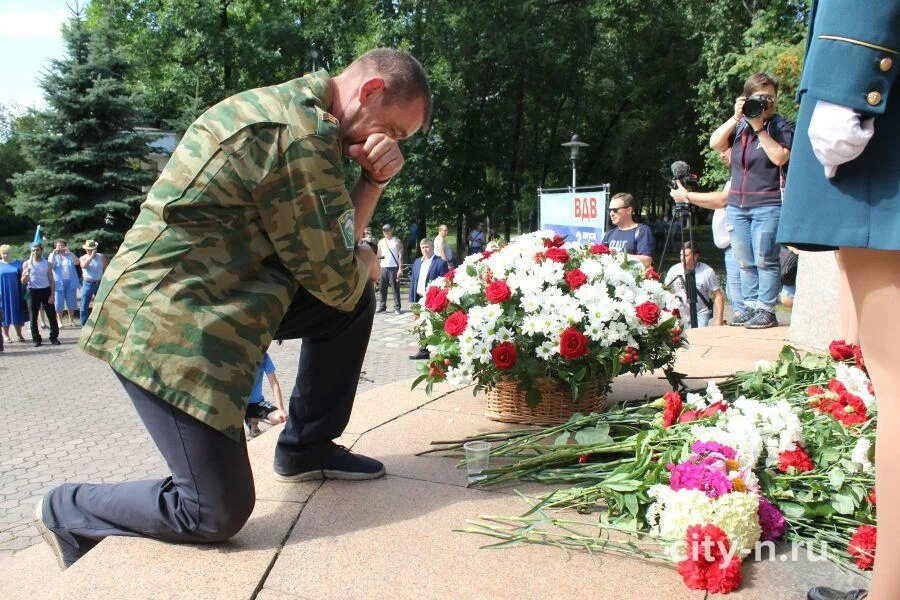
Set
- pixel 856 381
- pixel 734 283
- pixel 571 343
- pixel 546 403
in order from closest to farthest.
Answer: pixel 856 381, pixel 571 343, pixel 546 403, pixel 734 283

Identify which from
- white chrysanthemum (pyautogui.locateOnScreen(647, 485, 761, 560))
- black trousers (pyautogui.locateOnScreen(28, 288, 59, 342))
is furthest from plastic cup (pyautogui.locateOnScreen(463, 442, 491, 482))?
black trousers (pyautogui.locateOnScreen(28, 288, 59, 342))

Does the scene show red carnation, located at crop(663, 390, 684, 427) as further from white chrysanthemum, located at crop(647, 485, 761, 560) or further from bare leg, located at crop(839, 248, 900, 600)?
bare leg, located at crop(839, 248, 900, 600)

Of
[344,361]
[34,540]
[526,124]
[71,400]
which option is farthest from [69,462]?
[526,124]

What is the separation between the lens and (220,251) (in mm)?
2152

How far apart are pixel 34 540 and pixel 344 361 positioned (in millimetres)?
2925

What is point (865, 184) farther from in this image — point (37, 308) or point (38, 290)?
point (37, 308)

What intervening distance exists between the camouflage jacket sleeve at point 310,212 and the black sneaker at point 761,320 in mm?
5021

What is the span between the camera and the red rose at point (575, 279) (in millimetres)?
3195

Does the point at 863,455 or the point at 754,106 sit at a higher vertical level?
the point at 754,106

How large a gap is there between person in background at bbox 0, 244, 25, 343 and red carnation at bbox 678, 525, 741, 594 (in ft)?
43.3

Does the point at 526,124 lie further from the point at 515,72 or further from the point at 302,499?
the point at 302,499

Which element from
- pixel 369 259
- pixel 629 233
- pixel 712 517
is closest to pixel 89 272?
pixel 629 233

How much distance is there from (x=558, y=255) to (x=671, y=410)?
99 centimetres

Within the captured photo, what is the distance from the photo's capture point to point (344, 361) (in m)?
2.67
